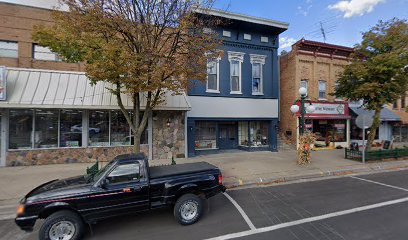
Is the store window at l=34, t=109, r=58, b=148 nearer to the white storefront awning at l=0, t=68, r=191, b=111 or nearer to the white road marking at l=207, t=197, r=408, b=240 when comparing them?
the white storefront awning at l=0, t=68, r=191, b=111

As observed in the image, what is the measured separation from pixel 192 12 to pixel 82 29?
12.9 ft

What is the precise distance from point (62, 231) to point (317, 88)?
18462mm

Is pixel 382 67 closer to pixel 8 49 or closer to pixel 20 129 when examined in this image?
pixel 20 129

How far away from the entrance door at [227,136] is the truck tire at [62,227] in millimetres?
11949

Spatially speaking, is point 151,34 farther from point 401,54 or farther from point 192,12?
point 401,54

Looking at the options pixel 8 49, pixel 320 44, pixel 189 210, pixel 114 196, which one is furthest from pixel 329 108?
pixel 8 49

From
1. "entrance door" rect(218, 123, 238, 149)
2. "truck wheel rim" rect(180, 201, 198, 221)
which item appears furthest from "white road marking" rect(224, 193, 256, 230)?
"entrance door" rect(218, 123, 238, 149)

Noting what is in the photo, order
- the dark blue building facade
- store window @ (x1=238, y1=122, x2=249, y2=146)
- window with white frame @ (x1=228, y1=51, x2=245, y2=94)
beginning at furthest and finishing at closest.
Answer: store window @ (x1=238, y1=122, x2=249, y2=146) < window with white frame @ (x1=228, y1=51, x2=245, y2=94) < the dark blue building facade

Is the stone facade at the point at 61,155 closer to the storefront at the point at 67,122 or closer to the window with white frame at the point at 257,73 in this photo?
the storefront at the point at 67,122

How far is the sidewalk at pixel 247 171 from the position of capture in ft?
25.5

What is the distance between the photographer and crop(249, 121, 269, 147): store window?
52.5ft

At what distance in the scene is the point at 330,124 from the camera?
17.7 metres

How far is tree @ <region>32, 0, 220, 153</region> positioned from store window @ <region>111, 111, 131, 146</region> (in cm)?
490

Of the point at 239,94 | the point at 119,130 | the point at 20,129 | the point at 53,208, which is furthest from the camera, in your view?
the point at 239,94
